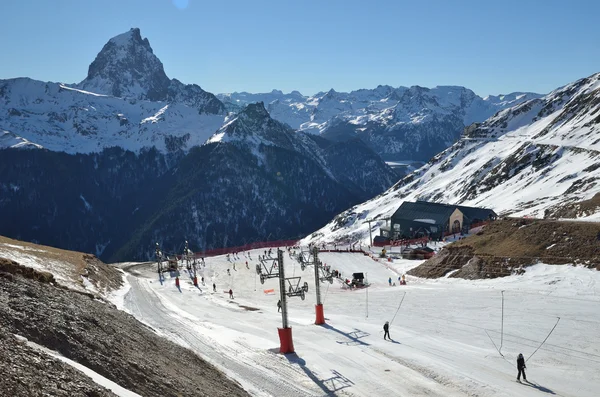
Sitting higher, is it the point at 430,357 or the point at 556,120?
the point at 556,120

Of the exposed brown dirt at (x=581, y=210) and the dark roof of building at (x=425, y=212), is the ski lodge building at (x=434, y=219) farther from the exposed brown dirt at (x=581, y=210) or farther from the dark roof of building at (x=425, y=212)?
the exposed brown dirt at (x=581, y=210)

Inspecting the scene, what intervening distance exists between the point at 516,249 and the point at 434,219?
51.2 metres

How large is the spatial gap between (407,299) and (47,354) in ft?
141

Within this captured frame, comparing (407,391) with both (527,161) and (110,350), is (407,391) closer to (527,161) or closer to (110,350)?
(110,350)

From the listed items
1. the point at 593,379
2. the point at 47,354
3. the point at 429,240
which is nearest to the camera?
the point at 47,354

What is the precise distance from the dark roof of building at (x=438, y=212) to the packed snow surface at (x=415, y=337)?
152ft

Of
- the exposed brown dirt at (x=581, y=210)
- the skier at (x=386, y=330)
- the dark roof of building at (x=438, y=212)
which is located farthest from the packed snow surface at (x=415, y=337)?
the dark roof of building at (x=438, y=212)

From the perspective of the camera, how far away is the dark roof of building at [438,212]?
107 meters

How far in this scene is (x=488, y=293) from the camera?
1914 inches

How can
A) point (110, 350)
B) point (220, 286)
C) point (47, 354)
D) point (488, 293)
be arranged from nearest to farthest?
point (47, 354), point (110, 350), point (488, 293), point (220, 286)

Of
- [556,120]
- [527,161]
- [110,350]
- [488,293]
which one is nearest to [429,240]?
[488,293]

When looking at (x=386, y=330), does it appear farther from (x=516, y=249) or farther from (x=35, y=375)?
(x=35, y=375)

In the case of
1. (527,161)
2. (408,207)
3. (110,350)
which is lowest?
(110,350)

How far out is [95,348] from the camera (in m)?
19.4
